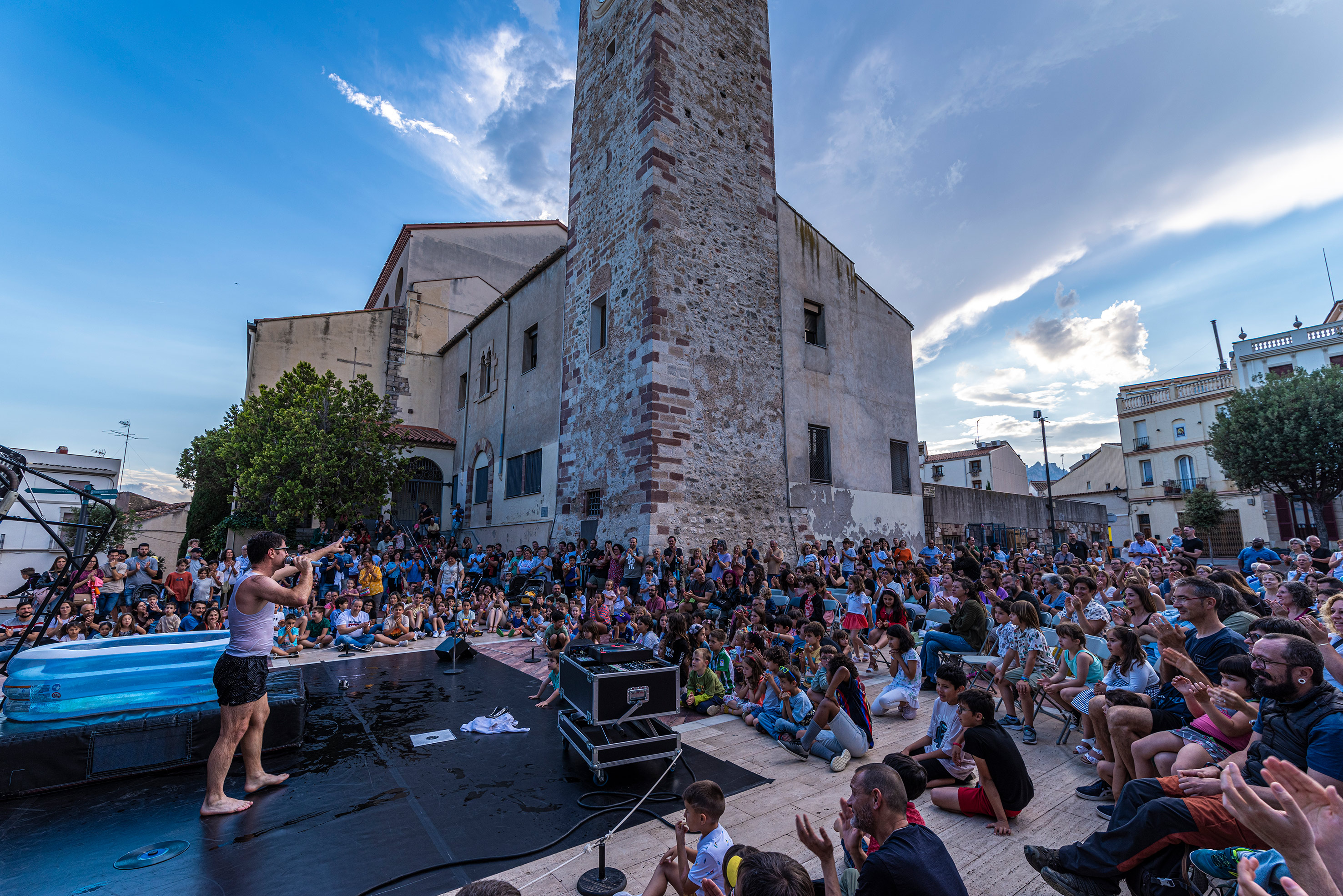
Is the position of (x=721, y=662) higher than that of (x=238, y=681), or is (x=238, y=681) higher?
(x=238, y=681)

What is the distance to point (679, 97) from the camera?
48.6 ft

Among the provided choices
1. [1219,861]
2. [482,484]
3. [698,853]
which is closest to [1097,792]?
[1219,861]

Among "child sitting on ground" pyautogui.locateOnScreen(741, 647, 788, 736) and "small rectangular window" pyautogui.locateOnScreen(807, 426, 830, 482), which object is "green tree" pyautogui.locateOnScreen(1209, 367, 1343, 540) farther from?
"child sitting on ground" pyautogui.locateOnScreen(741, 647, 788, 736)

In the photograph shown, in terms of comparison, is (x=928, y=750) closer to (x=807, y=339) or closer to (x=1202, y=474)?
(x=807, y=339)

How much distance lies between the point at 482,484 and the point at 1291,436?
28.5 meters

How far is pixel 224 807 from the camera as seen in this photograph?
13.6 ft

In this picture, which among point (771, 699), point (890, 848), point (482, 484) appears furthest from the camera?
point (482, 484)

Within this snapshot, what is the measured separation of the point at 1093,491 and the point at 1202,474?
9881 millimetres

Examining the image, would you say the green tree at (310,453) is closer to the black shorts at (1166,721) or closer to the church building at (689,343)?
the church building at (689,343)

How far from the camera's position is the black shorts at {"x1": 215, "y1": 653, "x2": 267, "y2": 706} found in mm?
4242

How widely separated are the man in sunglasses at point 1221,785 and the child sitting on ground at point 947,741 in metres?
1.22

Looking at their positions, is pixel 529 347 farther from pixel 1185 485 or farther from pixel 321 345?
pixel 1185 485

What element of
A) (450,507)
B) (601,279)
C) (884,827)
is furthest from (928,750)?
(450,507)

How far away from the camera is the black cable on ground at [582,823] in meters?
3.32
